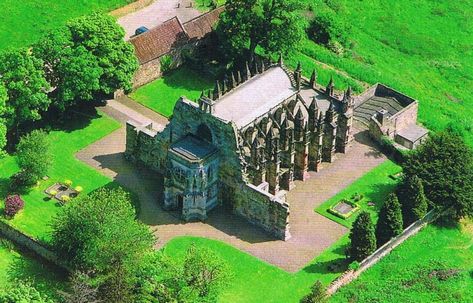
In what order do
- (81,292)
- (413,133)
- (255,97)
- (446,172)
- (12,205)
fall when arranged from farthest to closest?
(413,133) < (255,97) < (446,172) < (12,205) < (81,292)

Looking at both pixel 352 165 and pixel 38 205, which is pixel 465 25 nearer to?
pixel 352 165

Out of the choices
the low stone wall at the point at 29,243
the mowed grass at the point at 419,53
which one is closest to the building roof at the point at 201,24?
the mowed grass at the point at 419,53

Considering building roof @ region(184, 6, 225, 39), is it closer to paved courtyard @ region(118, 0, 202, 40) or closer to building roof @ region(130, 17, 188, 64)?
building roof @ region(130, 17, 188, 64)

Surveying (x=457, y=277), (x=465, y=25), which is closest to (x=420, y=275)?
(x=457, y=277)

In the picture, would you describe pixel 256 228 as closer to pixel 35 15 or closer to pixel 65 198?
pixel 65 198

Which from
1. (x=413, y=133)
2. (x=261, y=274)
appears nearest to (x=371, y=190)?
(x=413, y=133)

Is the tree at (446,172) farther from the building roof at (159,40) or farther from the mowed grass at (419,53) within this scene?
the building roof at (159,40)
